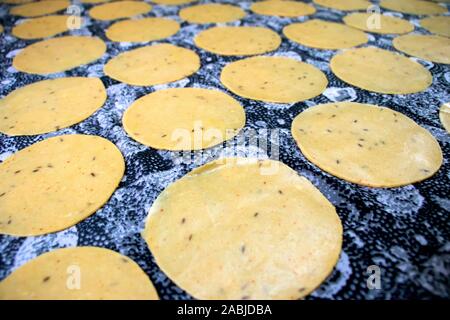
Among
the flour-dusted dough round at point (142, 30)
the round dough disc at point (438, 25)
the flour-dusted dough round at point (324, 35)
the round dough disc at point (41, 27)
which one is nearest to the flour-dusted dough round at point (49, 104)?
the flour-dusted dough round at point (142, 30)

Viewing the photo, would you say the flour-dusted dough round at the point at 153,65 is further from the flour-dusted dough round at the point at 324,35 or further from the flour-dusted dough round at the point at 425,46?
the flour-dusted dough round at the point at 425,46

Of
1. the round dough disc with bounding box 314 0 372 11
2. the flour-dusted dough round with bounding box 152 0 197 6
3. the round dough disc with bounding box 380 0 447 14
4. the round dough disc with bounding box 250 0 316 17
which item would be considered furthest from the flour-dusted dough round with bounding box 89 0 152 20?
the round dough disc with bounding box 380 0 447 14

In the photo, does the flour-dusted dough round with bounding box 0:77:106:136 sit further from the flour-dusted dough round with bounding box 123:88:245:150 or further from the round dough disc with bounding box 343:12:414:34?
the round dough disc with bounding box 343:12:414:34

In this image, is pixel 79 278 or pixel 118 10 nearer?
pixel 79 278

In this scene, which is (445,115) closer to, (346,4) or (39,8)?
(346,4)

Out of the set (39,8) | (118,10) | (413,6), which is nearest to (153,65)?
(118,10)

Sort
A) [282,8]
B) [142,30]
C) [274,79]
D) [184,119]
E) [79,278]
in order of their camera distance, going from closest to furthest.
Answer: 1. [79,278]
2. [184,119]
3. [274,79]
4. [142,30]
5. [282,8]

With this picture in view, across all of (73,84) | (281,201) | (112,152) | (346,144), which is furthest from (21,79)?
(346,144)
